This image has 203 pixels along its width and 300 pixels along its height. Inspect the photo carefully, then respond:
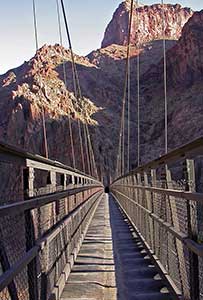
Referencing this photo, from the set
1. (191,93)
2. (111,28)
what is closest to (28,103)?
(191,93)

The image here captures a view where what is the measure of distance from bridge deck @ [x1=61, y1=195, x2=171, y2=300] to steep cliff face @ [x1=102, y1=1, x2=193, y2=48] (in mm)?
139629

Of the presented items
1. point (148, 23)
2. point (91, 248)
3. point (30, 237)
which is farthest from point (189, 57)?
point (30, 237)

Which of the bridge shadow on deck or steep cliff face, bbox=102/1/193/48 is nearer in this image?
the bridge shadow on deck

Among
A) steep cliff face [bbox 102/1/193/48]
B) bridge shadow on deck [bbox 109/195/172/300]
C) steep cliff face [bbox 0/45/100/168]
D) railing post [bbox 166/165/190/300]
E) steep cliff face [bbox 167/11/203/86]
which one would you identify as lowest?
bridge shadow on deck [bbox 109/195/172/300]

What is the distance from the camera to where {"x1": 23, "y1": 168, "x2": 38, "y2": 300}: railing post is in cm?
287

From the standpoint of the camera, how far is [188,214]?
3.11 meters

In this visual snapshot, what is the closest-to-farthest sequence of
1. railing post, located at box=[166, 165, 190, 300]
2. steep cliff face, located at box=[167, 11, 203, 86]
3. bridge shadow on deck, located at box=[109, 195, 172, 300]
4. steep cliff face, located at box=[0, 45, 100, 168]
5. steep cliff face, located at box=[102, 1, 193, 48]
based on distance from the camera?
railing post, located at box=[166, 165, 190, 300], bridge shadow on deck, located at box=[109, 195, 172, 300], steep cliff face, located at box=[0, 45, 100, 168], steep cliff face, located at box=[167, 11, 203, 86], steep cliff face, located at box=[102, 1, 193, 48]

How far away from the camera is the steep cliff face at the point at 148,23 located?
149500mm

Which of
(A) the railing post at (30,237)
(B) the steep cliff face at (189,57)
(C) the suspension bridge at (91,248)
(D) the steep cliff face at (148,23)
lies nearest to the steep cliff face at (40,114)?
(B) the steep cliff face at (189,57)

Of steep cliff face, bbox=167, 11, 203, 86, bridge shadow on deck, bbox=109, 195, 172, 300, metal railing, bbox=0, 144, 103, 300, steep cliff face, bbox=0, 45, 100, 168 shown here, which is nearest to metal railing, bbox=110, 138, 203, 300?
bridge shadow on deck, bbox=109, 195, 172, 300

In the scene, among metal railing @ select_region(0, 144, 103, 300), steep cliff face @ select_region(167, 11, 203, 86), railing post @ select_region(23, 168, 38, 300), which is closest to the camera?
metal railing @ select_region(0, 144, 103, 300)

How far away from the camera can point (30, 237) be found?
114 inches

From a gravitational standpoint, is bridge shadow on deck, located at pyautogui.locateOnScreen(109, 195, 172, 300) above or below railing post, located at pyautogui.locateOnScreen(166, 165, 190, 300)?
below

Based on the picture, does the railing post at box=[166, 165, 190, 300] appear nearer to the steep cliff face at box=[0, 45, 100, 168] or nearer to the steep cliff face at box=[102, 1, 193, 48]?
the steep cliff face at box=[0, 45, 100, 168]
